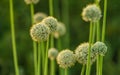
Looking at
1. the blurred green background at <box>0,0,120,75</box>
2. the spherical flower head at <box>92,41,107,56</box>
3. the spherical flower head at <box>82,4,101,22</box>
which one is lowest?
the blurred green background at <box>0,0,120,75</box>

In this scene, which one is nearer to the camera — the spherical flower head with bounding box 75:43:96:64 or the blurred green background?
the spherical flower head with bounding box 75:43:96:64

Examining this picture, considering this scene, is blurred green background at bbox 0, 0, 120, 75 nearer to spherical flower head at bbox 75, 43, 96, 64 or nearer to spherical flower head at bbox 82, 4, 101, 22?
spherical flower head at bbox 75, 43, 96, 64

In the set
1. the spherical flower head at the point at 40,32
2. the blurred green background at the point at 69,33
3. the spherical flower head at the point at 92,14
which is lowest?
the blurred green background at the point at 69,33

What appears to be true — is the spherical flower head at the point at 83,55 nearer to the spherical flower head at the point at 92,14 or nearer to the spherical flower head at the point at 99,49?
the spherical flower head at the point at 99,49

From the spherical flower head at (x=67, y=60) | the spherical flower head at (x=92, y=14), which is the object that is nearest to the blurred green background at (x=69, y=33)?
the spherical flower head at (x=67, y=60)

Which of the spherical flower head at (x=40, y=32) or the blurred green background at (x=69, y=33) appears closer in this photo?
the spherical flower head at (x=40, y=32)

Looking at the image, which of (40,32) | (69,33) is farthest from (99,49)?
(69,33)

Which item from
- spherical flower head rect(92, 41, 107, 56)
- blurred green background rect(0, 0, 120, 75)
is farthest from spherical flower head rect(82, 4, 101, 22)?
blurred green background rect(0, 0, 120, 75)

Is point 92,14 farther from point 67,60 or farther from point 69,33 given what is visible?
point 69,33
